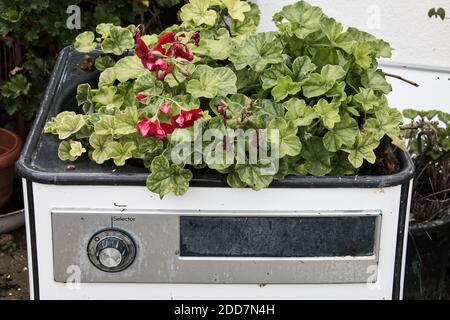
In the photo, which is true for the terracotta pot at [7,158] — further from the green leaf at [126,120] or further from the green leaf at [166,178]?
the green leaf at [166,178]

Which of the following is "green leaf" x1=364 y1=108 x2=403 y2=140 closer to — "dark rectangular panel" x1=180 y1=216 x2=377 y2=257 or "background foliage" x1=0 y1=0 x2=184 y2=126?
"dark rectangular panel" x1=180 y1=216 x2=377 y2=257

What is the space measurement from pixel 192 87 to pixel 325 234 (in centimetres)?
41

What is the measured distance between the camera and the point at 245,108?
1774 millimetres

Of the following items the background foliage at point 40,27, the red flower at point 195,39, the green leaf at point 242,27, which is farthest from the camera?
the background foliage at point 40,27

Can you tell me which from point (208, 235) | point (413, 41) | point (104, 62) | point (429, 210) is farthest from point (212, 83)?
point (413, 41)

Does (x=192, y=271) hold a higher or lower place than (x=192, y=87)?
lower

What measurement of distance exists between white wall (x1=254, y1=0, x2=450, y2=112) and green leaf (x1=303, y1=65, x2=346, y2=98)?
1477 millimetres

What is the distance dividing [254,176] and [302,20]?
0.41 meters

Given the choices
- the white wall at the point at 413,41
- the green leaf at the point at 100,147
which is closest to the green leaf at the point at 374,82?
the green leaf at the point at 100,147

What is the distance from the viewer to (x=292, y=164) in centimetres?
183

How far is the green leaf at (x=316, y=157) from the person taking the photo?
182cm

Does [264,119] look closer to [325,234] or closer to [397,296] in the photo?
[325,234]

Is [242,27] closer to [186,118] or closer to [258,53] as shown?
[258,53]

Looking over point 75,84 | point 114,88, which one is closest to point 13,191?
point 75,84
